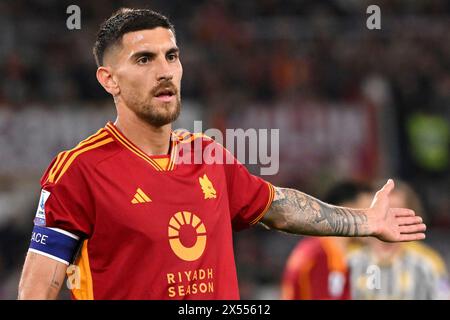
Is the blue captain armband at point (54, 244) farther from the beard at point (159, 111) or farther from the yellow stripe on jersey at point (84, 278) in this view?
the beard at point (159, 111)

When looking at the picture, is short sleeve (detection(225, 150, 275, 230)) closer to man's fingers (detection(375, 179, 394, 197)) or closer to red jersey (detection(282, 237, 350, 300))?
man's fingers (detection(375, 179, 394, 197))

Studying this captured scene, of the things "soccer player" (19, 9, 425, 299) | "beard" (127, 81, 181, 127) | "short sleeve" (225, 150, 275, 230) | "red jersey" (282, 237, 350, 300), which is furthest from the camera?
"red jersey" (282, 237, 350, 300)

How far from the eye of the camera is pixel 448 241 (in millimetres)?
10086

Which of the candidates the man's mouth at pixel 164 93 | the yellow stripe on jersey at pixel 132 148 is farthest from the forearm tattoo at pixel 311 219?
the man's mouth at pixel 164 93

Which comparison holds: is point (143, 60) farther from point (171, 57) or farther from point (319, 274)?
point (319, 274)

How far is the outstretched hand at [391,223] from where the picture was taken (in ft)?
14.0

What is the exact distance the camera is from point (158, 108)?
4.02 metres

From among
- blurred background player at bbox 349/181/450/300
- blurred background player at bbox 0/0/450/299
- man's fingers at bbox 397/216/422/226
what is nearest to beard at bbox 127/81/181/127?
man's fingers at bbox 397/216/422/226

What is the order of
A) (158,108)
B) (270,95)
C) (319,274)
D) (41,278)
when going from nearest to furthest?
(41,278) < (158,108) < (319,274) < (270,95)

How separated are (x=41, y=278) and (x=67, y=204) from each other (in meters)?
0.30

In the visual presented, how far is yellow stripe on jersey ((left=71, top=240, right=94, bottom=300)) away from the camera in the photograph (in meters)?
3.81

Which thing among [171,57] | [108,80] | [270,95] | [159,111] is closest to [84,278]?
[159,111]
